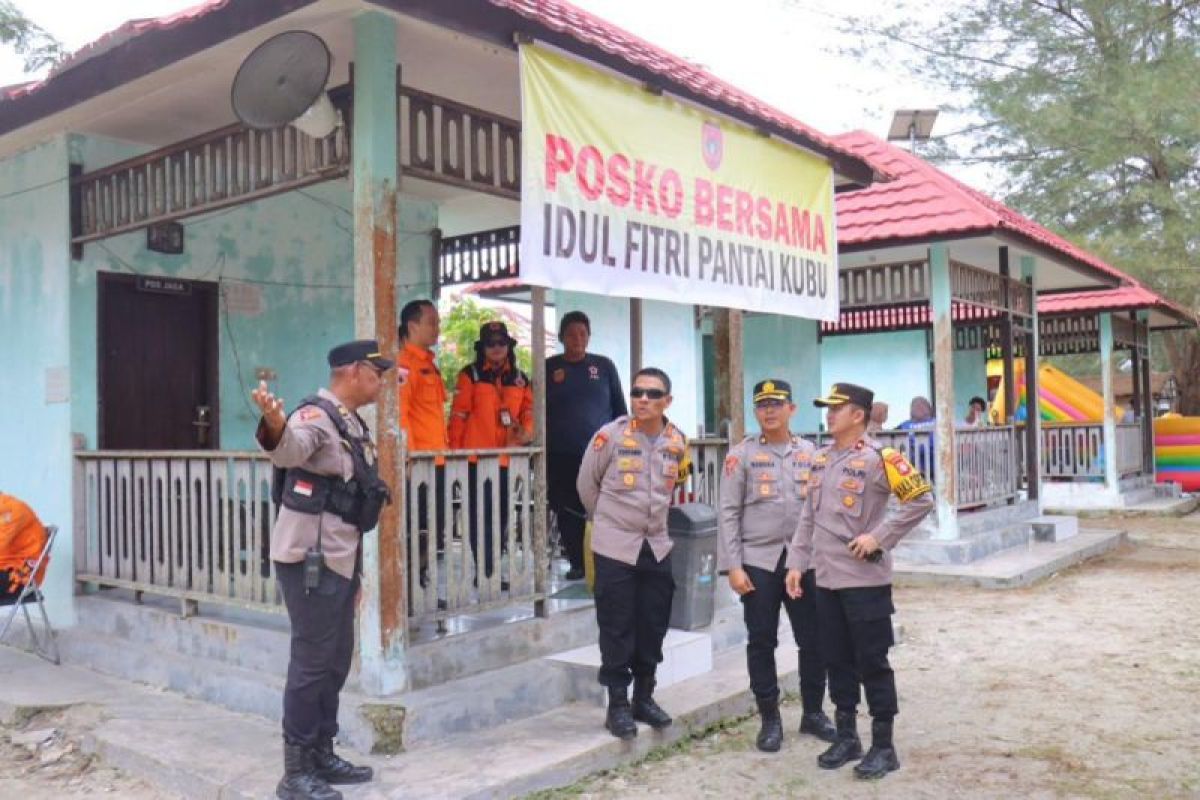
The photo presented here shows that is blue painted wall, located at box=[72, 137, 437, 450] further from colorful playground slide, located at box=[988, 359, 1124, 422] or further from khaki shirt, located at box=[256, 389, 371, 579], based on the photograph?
colorful playground slide, located at box=[988, 359, 1124, 422]

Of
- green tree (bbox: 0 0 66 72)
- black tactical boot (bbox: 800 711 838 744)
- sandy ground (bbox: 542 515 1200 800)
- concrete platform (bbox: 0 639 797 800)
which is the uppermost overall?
green tree (bbox: 0 0 66 72)

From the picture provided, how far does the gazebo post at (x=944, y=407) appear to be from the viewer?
1051cm

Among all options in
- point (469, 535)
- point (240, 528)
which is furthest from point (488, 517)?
point (240, 528)

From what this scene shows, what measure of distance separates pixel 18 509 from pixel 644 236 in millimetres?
4055

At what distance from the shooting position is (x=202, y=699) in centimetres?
561

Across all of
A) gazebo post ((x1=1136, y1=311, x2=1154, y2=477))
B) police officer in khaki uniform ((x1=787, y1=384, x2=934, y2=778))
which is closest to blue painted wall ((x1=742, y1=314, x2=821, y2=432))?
gazebo post ((x1=1136, y1=311, x2=1154, y2=477))

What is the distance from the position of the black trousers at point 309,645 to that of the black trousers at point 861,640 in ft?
7.01

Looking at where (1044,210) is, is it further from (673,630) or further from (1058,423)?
(673,630)

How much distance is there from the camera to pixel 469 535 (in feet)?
17.5

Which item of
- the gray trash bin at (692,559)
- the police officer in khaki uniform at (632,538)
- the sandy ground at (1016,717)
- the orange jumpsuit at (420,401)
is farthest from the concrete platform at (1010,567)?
the orange jumpsuit at (420,401)

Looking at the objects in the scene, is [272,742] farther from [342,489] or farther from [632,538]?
[632,538]

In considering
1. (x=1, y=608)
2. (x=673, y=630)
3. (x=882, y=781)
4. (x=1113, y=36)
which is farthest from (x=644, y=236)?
(x=1113, y=36)

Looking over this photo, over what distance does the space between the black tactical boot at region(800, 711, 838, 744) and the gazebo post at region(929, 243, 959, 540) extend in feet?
18.8

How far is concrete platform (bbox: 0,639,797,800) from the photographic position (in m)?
4.37
